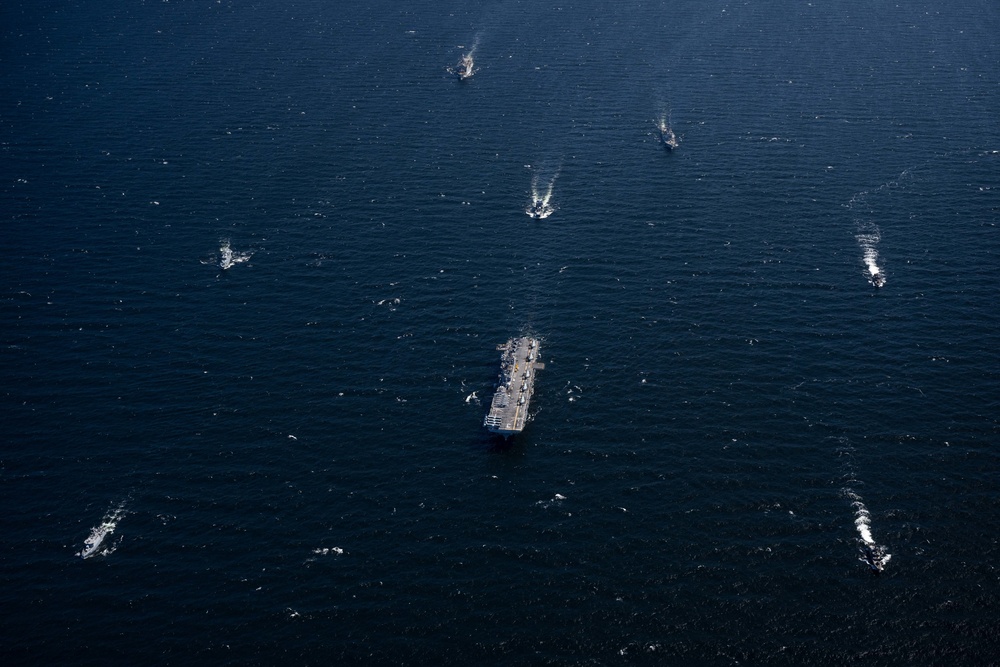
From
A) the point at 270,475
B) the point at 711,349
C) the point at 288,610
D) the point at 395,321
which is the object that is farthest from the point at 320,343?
the point at 711,349

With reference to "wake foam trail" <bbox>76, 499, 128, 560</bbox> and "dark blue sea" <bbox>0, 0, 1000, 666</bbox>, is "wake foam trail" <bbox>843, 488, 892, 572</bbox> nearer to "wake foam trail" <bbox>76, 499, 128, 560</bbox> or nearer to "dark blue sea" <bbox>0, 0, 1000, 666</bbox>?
"dark blue sea" <bbox>0, 0, 1000, 666</bbox>

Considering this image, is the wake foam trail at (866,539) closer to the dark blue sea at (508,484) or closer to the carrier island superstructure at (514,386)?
the dark blue sea at (508,484)

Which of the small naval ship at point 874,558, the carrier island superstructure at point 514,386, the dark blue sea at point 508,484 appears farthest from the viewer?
the carrier island superstructure at point 514,386

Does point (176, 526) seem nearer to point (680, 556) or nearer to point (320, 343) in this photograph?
point (320, 343)

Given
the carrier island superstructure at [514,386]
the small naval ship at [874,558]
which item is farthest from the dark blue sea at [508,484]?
the carrier island superstructure at [514,386]

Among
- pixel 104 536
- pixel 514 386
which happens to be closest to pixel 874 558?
pixel 514 386

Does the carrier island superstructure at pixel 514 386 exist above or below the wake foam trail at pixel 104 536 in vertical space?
below

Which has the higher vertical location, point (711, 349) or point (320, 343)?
point (320, 343)
